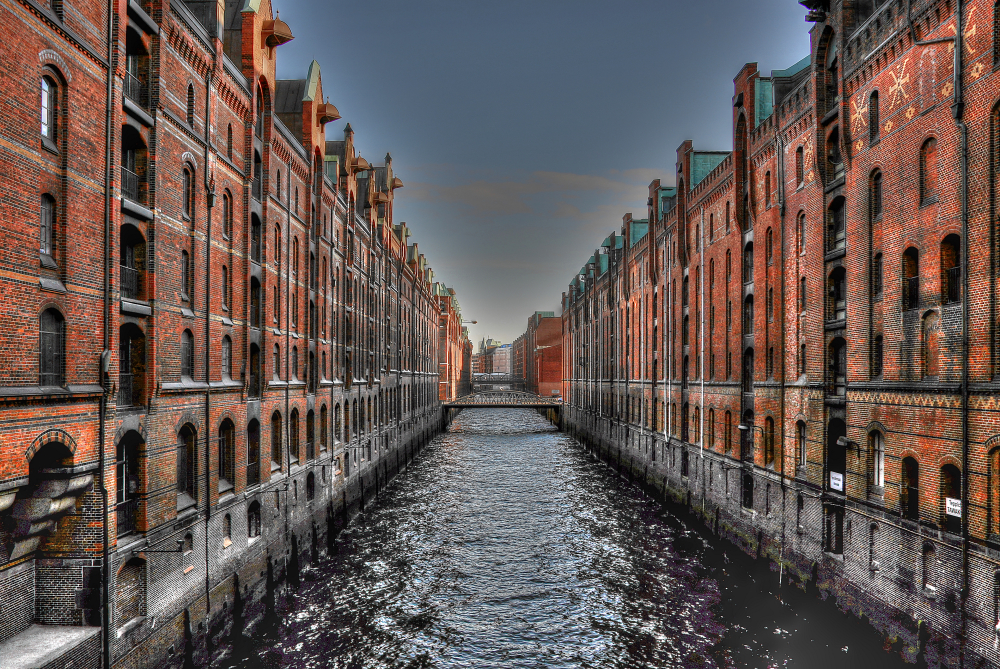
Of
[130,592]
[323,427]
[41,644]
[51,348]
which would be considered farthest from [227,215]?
[323,427]

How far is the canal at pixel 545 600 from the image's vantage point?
15719mm

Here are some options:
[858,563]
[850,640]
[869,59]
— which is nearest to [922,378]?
[858,563]

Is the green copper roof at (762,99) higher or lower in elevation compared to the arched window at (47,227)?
higher

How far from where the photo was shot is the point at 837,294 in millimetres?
19375

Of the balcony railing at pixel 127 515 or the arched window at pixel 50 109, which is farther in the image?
the balcony railing at pixel 127 515

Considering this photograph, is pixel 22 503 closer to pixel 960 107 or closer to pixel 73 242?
pixel 73 242

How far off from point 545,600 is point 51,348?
15925mm

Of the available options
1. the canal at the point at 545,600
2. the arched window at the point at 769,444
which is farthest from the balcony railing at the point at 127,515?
the arched window at the point at 769,444

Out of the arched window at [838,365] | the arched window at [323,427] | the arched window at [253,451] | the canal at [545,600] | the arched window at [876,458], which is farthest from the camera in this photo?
the arched window at [323,427]

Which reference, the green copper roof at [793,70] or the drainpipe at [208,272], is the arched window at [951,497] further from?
the drainpipe at [208,272]

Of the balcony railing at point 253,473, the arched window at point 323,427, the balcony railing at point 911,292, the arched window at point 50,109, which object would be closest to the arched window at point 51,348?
the arched window at point 50,109

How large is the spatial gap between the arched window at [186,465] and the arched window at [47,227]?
20.5ft

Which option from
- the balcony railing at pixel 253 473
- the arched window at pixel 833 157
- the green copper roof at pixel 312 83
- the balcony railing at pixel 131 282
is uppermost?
the green copper roof at pixel 312 83

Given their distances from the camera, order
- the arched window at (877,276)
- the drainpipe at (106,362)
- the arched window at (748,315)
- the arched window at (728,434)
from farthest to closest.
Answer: the arched window at (728,434) → the arched window at (748,315) → the arched window at (877,276) → the drainpipe at (106,362)
